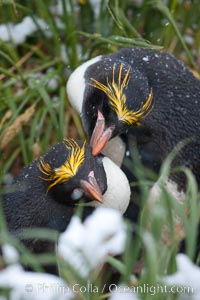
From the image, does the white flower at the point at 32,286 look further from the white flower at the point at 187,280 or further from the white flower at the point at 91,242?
the white flower at the point at 187,280

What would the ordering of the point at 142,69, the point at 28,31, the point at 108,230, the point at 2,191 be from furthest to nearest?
the point at 28,31 → the point at 142,69 → the point at 2,191 → the point at 108,230

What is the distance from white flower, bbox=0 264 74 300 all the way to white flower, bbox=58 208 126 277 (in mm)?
67

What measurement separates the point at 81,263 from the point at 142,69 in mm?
1354

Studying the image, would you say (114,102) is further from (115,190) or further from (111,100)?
(115,190)

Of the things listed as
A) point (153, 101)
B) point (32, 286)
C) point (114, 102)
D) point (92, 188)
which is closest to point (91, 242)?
point (32, 286)

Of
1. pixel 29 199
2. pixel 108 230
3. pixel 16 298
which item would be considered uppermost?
pixel 108 230

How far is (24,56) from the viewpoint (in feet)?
13.6

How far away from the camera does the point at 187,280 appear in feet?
7.25

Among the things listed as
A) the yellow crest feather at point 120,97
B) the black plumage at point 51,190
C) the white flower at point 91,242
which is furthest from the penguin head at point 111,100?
the white flower at point 91,242

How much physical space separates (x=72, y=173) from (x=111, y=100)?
0.34m

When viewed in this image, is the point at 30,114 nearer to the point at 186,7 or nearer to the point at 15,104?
the point at 15,104

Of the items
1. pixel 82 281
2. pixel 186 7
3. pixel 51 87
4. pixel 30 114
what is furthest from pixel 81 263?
pixel 186 7

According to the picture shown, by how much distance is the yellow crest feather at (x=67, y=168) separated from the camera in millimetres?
2984

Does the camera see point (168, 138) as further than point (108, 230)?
Yes
